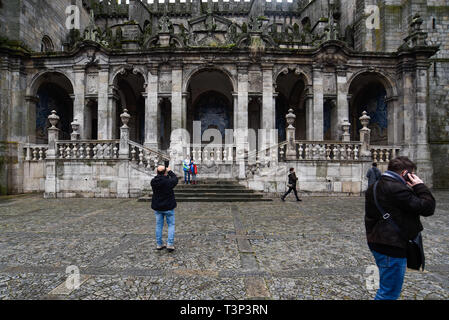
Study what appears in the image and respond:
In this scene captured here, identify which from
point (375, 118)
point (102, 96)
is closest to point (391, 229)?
point (102, 96)

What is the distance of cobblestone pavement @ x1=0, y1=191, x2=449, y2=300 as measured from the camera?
3062 mm

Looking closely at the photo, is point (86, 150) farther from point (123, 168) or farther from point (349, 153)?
point (349, 153)

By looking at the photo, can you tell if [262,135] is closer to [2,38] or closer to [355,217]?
[355,217]

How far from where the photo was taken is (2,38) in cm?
1350

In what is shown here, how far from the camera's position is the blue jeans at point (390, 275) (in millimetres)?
2078

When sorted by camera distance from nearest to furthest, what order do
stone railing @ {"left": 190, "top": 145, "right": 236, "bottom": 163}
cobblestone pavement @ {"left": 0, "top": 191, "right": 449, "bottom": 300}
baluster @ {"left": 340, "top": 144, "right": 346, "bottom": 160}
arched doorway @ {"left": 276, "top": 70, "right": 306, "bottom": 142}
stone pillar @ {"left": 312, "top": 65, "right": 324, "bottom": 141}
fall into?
1. cobblestone pavement @ {"left": 0, "top": 191, "right": 449, "bottom": 300}
2. baluster @ {"left": 340, "top": 144, "right": 346, "bottom": 160}
3. stone railing @ {"left": 190, "top": 145, "right": 236, "bottom": 163}
4. stone pillar @ {"left": 312, "top": 65, "right": 324, "bottom": 141}
5. arched doorway @ {"left": 276, "top": 70, "right": 306, "bottom": 142}

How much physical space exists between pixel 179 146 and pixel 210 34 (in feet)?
27.7

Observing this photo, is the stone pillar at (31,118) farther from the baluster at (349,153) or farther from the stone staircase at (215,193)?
the baluster at (349,153)

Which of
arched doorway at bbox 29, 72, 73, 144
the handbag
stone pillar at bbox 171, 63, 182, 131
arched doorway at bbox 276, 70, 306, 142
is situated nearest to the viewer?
the handbag

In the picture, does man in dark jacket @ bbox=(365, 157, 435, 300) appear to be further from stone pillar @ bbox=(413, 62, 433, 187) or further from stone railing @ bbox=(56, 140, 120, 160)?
stone pillar @ bbox=(413, 62, 433, 187)

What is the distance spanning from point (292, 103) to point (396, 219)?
17361 mm

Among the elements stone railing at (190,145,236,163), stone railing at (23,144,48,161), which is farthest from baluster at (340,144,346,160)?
stone railing at (23,144,48,161)

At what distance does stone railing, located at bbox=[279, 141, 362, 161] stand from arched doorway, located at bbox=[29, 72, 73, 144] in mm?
13012

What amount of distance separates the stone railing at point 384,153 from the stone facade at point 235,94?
0.26 feet
